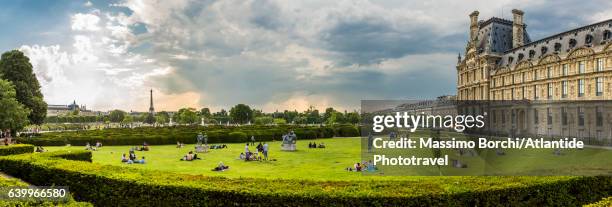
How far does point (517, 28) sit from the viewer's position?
3858 inches

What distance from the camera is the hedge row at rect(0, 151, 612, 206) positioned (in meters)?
12.4

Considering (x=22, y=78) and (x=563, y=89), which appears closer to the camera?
(x=22, y=78)

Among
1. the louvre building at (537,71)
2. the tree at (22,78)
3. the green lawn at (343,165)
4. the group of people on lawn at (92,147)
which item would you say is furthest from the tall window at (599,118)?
the tree at (22,78)

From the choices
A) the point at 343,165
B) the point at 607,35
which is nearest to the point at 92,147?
the point at 343,165

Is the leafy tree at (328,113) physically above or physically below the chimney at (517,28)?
below

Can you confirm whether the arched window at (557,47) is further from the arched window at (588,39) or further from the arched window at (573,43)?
the arched window at (588,39)

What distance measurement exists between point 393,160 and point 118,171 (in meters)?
10.9

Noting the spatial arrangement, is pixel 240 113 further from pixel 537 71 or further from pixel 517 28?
pixel 537 71

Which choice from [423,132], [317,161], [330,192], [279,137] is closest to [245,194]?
[330,192]

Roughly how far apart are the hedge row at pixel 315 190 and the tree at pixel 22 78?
52.3m

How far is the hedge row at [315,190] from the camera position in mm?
12430

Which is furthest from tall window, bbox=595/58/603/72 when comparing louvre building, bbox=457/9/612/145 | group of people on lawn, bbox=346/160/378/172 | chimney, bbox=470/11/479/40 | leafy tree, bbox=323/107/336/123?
leafy tree, bbox=323/107/336/123

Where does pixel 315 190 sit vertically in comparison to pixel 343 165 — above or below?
above

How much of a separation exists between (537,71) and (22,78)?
84.5 metres
